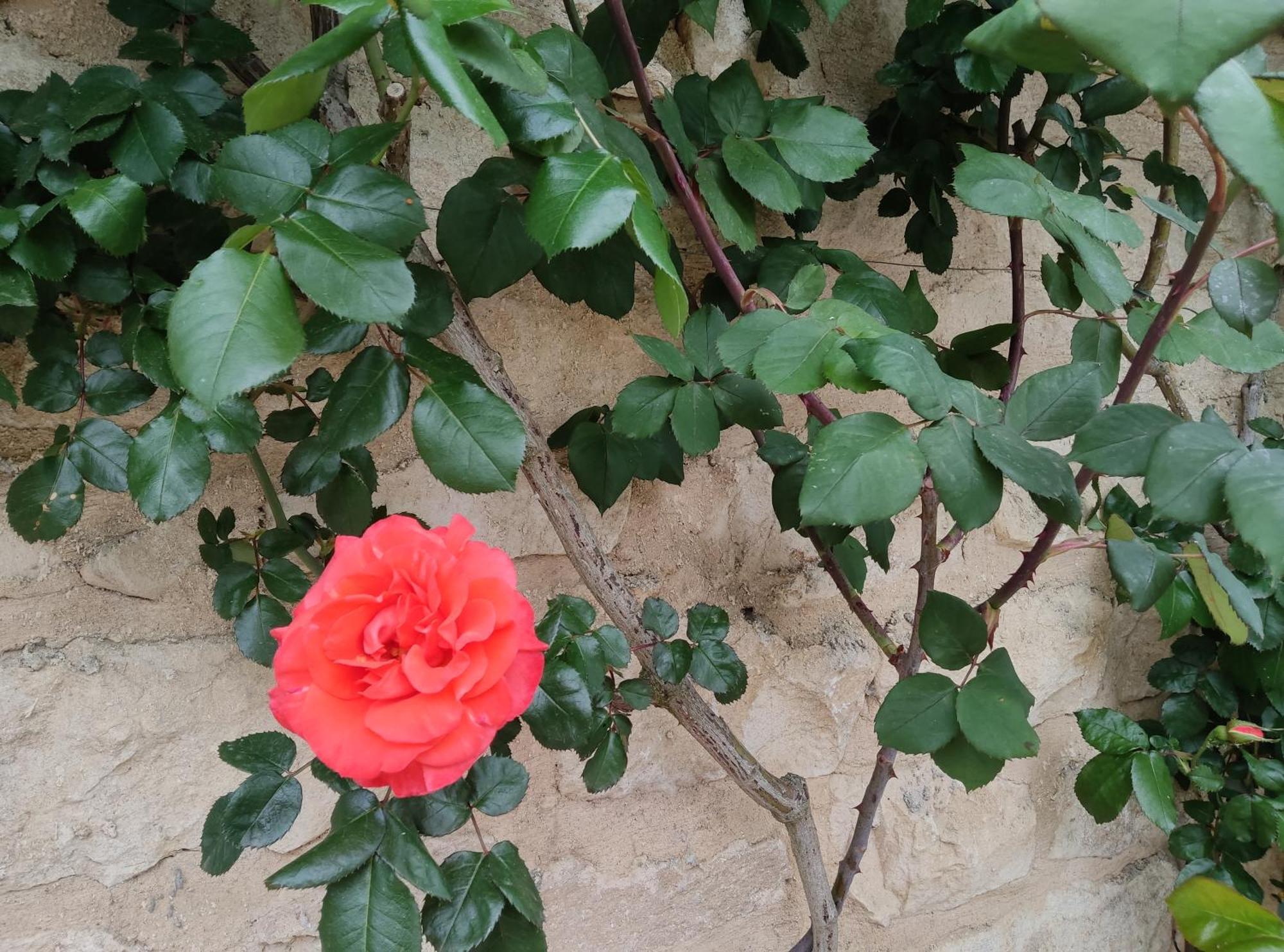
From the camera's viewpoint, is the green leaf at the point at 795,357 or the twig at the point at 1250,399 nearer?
the green leaf at the point at 795,357

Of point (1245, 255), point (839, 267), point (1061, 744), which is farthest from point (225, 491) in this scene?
point (1061, 744)

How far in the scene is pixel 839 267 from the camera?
76cm

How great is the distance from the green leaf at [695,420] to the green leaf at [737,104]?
20 centimetres

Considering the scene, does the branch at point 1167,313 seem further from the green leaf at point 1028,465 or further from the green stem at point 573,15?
the green stem at point 573,15

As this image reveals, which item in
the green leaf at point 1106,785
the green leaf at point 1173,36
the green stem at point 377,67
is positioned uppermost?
the green leaf at point 1173,36

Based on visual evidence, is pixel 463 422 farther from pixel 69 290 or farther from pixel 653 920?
pixel 653 920

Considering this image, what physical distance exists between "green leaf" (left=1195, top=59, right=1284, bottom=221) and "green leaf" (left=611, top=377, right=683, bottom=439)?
0.37 meters

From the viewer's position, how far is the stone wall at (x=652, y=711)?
688 millimetres

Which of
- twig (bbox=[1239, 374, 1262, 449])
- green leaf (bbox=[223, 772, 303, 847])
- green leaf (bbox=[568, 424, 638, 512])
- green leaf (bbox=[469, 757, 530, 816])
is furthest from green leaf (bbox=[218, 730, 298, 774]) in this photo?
twig (bbox=[1239, 374, 1262, 449])

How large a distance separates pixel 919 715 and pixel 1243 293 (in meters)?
0.32

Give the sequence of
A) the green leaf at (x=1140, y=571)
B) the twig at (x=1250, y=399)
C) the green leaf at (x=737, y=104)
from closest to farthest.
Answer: the green leaf at (x=1140, y=571)
the green leaf at (x=737, y=104)
the twig at (x=1250, y=399)

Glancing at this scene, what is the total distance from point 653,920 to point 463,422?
2.21 ft

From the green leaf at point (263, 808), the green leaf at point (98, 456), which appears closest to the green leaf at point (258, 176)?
the green leaf at point (98, 456)

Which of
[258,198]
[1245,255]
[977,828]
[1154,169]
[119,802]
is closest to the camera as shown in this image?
[258,198]
